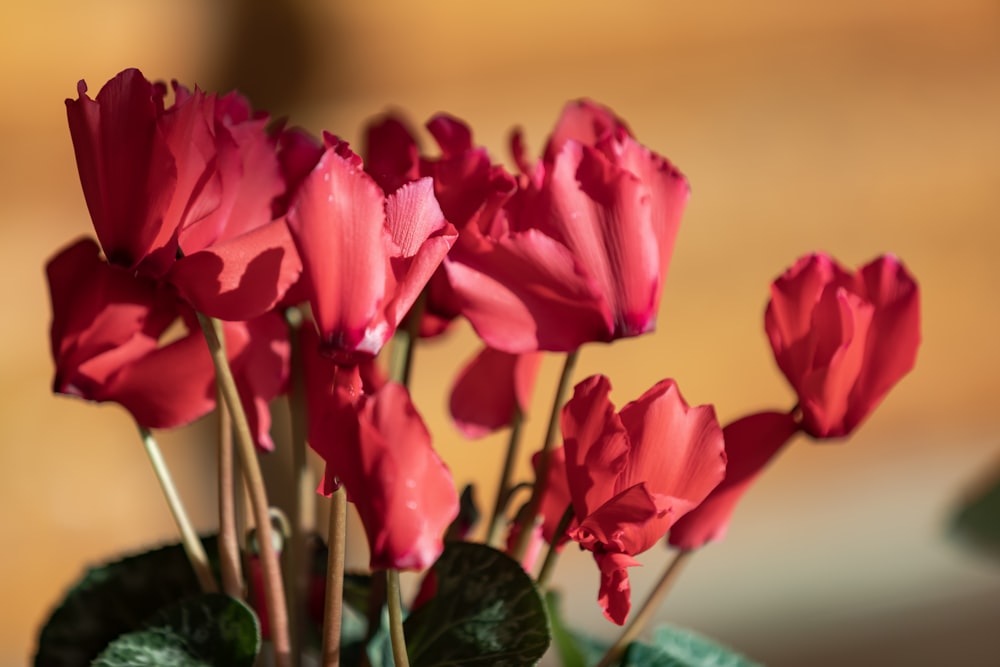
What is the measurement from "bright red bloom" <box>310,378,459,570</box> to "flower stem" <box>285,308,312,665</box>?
153mm

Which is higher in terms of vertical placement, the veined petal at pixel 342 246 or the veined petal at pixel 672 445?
the veined petal at pixel 342 246

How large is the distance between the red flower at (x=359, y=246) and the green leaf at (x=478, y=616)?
124 mm

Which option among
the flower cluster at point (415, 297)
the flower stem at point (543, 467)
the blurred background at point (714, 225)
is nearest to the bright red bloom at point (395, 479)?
the flower cluster at point (415, 297)

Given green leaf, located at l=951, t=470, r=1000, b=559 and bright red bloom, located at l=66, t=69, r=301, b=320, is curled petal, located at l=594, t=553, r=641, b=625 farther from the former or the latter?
green leaf, located at l=951, t=470, r=1000, b=559

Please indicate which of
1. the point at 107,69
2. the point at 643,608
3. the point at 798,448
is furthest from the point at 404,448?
the point at 798,448

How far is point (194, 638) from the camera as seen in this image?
423 millimetres

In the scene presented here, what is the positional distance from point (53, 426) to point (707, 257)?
93 centimetres

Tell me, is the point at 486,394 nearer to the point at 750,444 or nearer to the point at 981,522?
the point at 750,444

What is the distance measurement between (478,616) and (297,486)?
0.32ft

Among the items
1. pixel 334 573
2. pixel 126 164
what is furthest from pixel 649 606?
pixel 126 164

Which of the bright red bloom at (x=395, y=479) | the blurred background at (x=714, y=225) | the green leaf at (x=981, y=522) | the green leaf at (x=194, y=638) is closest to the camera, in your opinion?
the bright red bloom at (x=395, y=479)

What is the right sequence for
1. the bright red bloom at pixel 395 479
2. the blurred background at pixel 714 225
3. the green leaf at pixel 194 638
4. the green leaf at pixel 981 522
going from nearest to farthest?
the bright red bloom at pixel 395 479 → the green leaf at pixel 194 638 → the green leaf at pixel 981 522 → the blurred background at pixel 714 225

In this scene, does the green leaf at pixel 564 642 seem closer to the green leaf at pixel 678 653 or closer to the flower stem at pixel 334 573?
the green leaf at pixel 678 653

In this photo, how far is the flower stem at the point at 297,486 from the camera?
1.50ft
